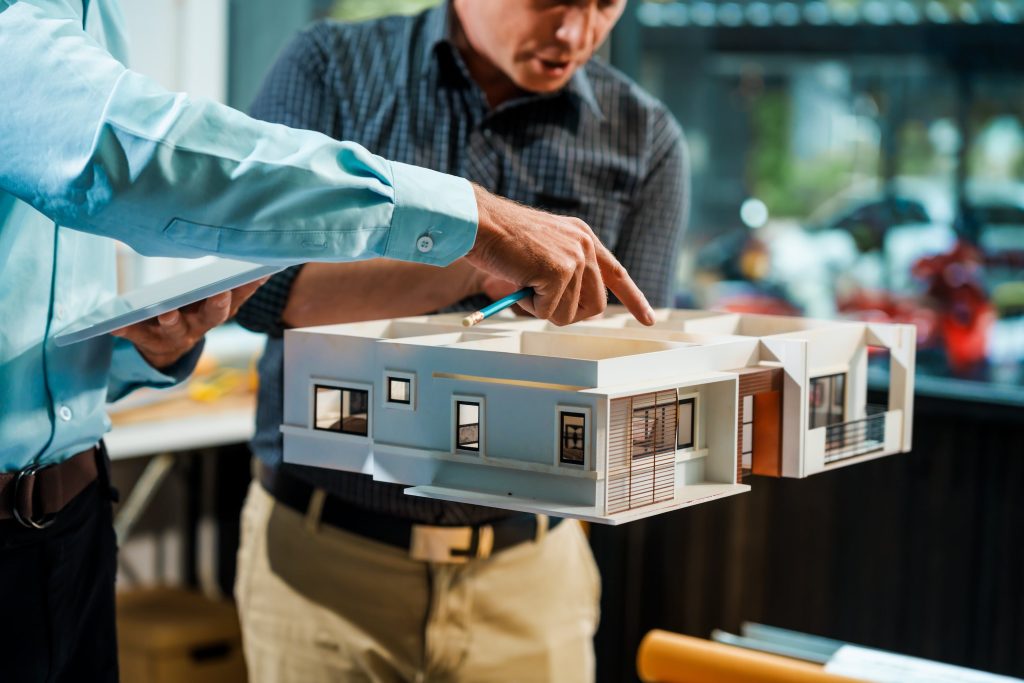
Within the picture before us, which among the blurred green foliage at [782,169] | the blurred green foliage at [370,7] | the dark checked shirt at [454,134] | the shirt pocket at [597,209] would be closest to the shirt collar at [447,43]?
the dark checked shirt at [454,134]

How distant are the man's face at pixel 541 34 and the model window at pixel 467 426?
0.55 meters

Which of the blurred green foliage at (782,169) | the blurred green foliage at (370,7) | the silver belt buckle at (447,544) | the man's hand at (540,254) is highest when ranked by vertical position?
the blurred green foliage at (370,7)

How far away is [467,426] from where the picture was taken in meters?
1.07

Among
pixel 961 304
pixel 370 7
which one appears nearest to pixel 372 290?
pixel 961 304

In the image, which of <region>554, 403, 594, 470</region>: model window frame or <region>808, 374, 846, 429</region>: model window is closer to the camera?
<region>554, 403, 594, 470</region>: model window frame

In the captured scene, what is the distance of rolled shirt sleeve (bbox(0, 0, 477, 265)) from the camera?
0.84m

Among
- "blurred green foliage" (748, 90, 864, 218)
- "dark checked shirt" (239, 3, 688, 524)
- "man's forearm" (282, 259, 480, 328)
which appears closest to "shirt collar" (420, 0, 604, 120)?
"dark checked shirt" (239, 3, 688, 524)

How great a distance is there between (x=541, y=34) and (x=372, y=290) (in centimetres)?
37

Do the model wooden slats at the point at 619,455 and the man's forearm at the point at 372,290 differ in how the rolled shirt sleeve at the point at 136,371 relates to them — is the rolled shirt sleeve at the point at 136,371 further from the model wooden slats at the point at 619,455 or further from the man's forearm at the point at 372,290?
the model wooden slats at the point at 619,455

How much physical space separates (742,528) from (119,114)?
2.34m

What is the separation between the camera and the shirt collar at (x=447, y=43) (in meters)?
1.57

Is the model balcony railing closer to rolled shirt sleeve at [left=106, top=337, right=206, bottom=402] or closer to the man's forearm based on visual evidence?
the man's forearm

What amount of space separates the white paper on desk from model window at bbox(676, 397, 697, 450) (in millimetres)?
403

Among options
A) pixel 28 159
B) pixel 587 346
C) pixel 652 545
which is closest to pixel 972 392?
pixel 652 545
